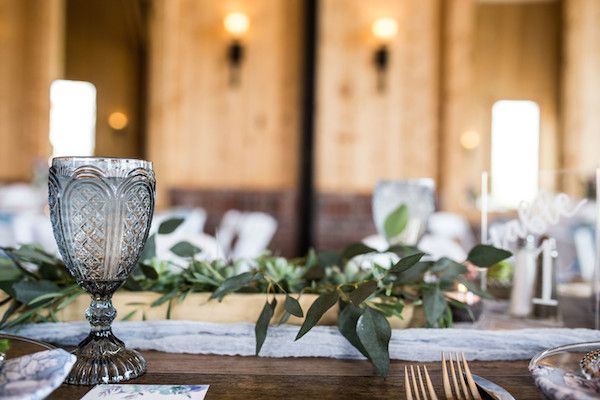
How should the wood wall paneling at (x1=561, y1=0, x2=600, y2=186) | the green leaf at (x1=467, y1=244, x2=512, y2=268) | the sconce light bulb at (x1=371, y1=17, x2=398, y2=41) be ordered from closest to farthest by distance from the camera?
the green leaf at (x1=467, y1=244, x2=512, y2=268)
the sconce light bulb at (x1=371, y1=17, x2=398, y2=41)
the wood wall paneling at (x1=561, y1=0, x2=600, y2=186)

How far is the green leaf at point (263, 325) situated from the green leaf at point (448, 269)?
9.3 inches

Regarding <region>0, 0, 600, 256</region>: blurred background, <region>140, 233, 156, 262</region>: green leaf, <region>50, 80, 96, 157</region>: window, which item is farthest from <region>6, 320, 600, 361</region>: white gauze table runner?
<region>50, 80, 96, 157</region>: window

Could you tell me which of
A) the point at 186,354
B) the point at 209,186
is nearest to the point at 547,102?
the point at 209,186

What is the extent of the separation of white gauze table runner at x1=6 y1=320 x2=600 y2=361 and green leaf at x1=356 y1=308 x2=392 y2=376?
0.23 feet

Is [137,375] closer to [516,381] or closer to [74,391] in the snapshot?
[74,391]

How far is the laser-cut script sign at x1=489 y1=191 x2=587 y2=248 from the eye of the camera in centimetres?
99

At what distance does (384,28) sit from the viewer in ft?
17.2

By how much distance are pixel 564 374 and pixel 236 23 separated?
16.9 feet

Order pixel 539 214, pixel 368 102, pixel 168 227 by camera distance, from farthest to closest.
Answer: pixel 368 102 → pixel 539 214 → pixel 168 227

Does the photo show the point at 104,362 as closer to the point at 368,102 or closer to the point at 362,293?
the point at 362,293

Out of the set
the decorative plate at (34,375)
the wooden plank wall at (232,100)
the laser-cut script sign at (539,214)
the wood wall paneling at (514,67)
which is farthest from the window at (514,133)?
the decorative plate at (34,375)

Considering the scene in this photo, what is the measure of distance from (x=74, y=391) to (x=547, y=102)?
888 centimetres

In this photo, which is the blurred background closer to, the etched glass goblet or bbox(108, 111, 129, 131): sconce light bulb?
bbox(108, 111, 129, 131): sconce light bulb

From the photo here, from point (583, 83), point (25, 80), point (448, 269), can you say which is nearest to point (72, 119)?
point (25, 80)
